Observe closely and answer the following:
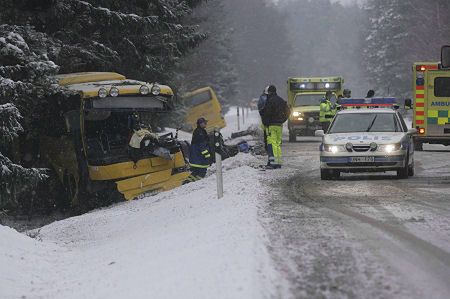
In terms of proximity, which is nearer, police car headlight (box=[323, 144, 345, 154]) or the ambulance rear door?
police car headlight (box=[323, 144, 345, 154])

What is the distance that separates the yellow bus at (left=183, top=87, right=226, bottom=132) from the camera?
38.6m

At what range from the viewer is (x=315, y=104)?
30125 millimetres

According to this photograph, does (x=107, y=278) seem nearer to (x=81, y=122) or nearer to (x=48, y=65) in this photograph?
(x=48, y=65)

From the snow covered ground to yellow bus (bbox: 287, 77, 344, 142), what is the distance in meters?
16.5

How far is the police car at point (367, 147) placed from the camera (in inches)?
568

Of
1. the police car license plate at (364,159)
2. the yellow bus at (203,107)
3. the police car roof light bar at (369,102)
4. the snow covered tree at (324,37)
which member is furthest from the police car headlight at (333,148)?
the snow covered tree at (324,37)

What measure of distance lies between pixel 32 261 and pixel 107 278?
6.01 feet

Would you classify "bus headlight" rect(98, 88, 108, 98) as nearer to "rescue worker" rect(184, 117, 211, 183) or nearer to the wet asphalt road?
"rescue worker" rect(184, 117, 211, 183)

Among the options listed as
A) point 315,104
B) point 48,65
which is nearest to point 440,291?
point 48,65

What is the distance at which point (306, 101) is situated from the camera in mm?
30328

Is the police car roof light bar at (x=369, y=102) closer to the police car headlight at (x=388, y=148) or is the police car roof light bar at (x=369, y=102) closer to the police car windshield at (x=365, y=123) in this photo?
the police car windshield at (x=365, y=123)

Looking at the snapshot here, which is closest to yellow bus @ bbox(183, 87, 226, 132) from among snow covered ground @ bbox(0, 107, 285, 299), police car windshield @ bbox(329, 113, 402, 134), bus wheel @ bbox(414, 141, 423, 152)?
bus wheel @ bbox(414, 141, 423, 152)

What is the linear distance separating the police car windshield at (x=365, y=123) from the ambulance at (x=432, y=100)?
7.12 meters

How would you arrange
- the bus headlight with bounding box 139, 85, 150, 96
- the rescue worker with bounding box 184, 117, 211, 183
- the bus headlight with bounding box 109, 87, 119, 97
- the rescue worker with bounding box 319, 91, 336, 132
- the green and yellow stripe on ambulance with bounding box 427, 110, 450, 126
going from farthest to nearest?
the rescue worker with bounding box 319, 91, 336, 132 < the green and yellow stripe on ambulance with bounding box 427, 110, 450, 126 < the rescue worker with bounding box 184, 117, 211, 183 < the bus headlight with bounding box 139, 85, 150, 96 < the bus headlight with bounding box 109, 87, 119, 97
